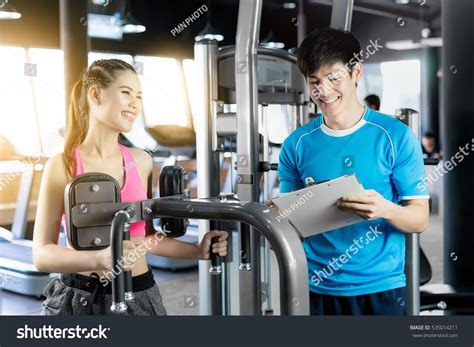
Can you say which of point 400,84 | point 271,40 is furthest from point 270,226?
point 400,84

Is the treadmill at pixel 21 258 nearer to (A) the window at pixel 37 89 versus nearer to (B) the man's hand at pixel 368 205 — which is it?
(A) the window at pixel 37 89

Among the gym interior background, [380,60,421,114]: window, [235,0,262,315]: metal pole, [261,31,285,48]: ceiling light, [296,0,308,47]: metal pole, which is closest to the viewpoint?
[235,0,262,315]: metal pole

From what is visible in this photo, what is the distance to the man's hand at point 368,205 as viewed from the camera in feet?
4.79

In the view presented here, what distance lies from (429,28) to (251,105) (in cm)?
759

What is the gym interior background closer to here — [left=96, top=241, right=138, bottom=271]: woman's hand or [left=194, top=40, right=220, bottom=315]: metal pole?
[left=194, top=40, right=220, bottom=315]: metal pole

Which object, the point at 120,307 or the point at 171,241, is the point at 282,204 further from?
the point at 120,307

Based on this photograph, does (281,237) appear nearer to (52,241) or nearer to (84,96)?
(52,241)

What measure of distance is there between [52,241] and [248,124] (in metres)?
0.91

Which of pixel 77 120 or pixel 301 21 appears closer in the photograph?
pixel 77 120

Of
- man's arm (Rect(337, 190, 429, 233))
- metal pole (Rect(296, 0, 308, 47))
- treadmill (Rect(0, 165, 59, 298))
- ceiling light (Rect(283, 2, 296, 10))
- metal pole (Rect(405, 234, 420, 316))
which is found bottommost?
treadmill (Rect(0, 165, 59, 298))

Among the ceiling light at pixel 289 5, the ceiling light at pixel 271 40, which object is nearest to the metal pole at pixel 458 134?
the ceiling light at pixel 271 40

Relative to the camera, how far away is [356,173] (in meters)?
1.57

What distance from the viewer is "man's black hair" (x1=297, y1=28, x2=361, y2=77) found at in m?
1.58

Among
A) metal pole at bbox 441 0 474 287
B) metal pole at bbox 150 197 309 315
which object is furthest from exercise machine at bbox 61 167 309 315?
metal pole at bbox 441 0 474 287
